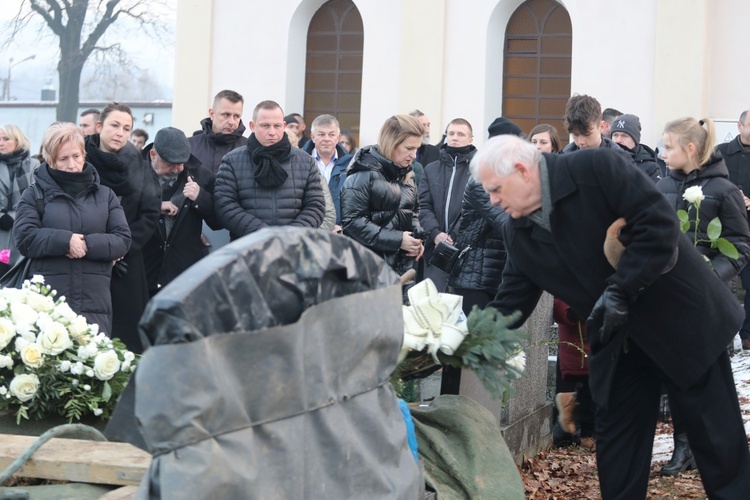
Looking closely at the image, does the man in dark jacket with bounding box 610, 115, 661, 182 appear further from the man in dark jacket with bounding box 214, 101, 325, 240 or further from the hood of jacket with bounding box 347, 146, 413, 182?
the man in dark jacket with bounding box 214, 101, 325, 240

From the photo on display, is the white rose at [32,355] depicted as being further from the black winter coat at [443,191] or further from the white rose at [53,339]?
the black winter coat at [443,191]

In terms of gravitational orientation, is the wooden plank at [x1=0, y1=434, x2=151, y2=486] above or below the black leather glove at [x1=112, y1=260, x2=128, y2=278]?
below

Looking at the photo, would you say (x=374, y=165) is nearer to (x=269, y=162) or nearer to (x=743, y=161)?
(x=269, y=162)

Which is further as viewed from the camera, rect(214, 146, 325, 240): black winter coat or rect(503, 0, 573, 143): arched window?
rect(503, 0, 573, 143): arched window

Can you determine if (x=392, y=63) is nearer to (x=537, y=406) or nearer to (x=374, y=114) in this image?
(x=374, y=114)

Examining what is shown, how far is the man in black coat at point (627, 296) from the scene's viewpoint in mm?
4023

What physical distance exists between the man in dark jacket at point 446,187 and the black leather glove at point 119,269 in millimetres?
2189

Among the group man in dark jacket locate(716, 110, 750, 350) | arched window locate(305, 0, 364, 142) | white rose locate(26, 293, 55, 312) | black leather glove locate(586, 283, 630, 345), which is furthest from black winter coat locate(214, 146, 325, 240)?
arched window locate(305, 0, 364, 142)

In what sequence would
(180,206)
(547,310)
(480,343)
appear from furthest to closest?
1. (180,206)
2. (547,310)
3. (480,343)

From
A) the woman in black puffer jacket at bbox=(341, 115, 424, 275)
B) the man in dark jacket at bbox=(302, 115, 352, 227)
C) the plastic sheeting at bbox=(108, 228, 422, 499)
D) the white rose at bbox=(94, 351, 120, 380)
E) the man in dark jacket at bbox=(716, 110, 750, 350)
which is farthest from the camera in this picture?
the man in dark jacket at bbox=(716, 110, 750, 350)

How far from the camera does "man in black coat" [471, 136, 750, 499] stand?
402 cm

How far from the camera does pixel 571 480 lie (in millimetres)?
6070

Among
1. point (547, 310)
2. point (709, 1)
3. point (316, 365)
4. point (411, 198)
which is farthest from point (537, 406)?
point (709, 1)

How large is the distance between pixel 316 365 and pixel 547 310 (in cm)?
445
